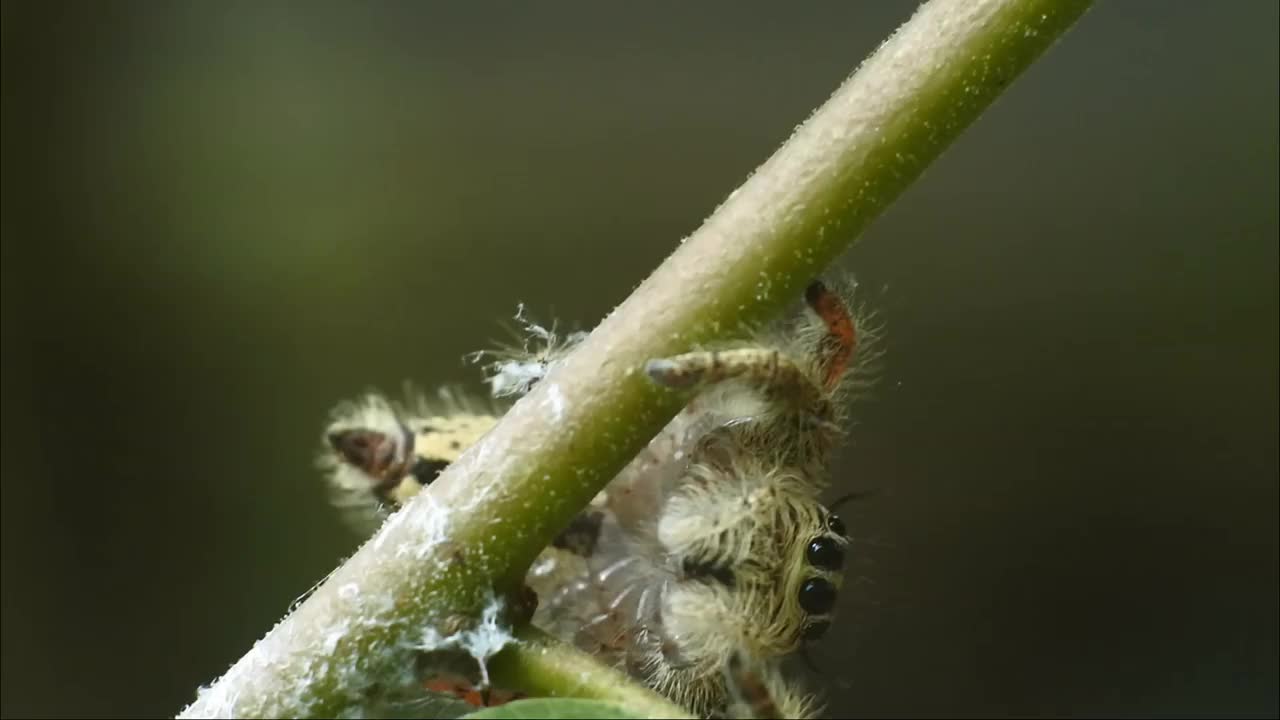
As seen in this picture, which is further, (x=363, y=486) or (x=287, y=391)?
(x=287, y=391)

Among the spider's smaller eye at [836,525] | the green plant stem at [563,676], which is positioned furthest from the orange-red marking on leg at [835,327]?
the green plant stem at [563,676]

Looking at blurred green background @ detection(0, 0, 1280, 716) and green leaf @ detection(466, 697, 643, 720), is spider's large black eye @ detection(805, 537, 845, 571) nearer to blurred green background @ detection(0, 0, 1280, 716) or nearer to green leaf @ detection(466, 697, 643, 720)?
green leaf @ detection(466, 697, 643, 720)

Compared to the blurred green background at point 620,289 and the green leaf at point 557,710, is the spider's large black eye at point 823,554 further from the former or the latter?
the blurred green background at point 620,289

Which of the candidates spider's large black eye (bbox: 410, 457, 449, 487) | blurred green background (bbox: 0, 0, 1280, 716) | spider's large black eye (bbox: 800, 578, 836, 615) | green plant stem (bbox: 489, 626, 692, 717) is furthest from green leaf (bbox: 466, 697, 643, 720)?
blurred green background (bbox: 0, 0, 1280, 716)

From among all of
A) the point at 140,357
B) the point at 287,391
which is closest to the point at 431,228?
the point at 287,391

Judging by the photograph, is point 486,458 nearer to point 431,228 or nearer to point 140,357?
point 431,228

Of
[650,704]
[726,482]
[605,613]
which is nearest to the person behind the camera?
[650,704]
